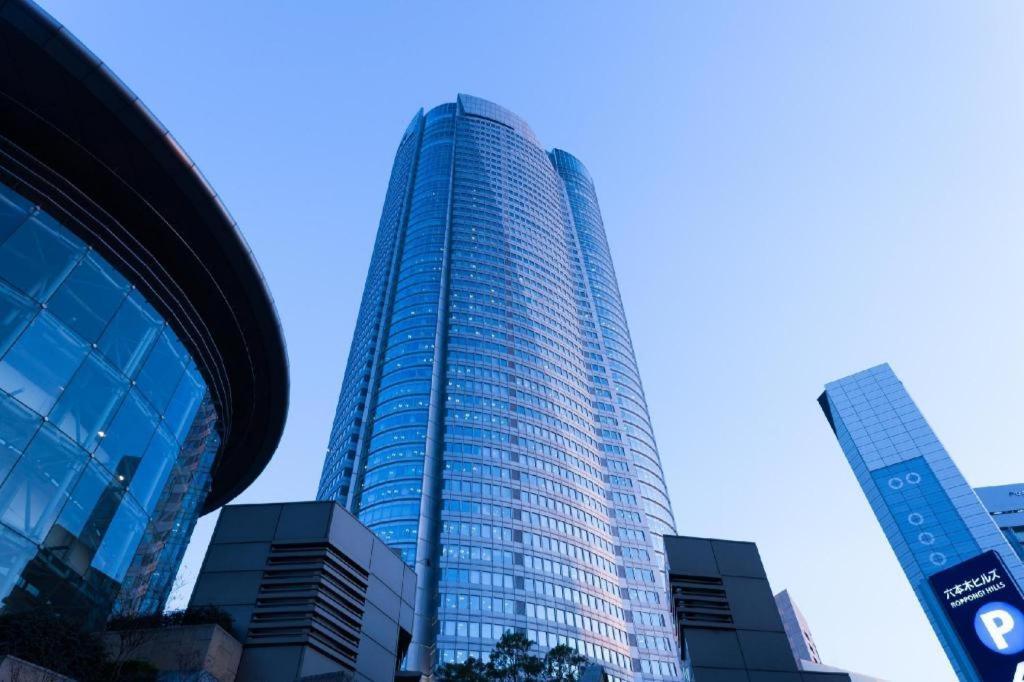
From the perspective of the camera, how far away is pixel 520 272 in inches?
6545

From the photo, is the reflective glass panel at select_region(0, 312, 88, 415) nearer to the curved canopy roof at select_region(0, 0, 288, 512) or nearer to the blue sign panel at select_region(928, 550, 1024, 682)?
the curved canopy roof at select_region(0, 0, 288, 512)

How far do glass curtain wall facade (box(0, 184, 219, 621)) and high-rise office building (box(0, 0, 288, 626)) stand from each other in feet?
0.16

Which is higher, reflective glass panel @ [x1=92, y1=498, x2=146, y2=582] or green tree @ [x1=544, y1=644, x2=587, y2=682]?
green tree @ [x1=544, y1=644, x2=587, y2=682]

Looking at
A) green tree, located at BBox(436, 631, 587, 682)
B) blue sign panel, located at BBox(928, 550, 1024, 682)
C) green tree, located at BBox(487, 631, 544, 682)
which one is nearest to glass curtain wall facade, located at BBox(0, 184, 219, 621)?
green tree, located at BBox(436, 631, 587, 682)

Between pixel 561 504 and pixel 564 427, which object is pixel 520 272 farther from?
pixel 561 504

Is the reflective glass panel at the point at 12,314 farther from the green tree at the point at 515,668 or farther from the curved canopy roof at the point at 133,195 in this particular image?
the green tree at the point at 515,668

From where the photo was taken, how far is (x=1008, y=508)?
163 metres

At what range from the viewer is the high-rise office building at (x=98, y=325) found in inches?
844

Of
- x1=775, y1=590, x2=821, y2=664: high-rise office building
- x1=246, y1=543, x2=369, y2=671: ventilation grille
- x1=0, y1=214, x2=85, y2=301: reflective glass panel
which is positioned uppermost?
x1=775, y1=590, x2=821, y2=664: high-rise office building

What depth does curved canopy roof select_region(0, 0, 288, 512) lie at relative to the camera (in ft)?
77.2

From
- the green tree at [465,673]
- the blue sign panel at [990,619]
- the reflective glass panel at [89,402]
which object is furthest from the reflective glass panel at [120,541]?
the blue sign panel at [990,619]

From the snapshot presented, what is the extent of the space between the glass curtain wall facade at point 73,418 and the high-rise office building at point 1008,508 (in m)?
181

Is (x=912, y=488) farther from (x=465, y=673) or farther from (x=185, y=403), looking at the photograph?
(x=185, y=403)

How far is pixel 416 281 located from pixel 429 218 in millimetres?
23185
